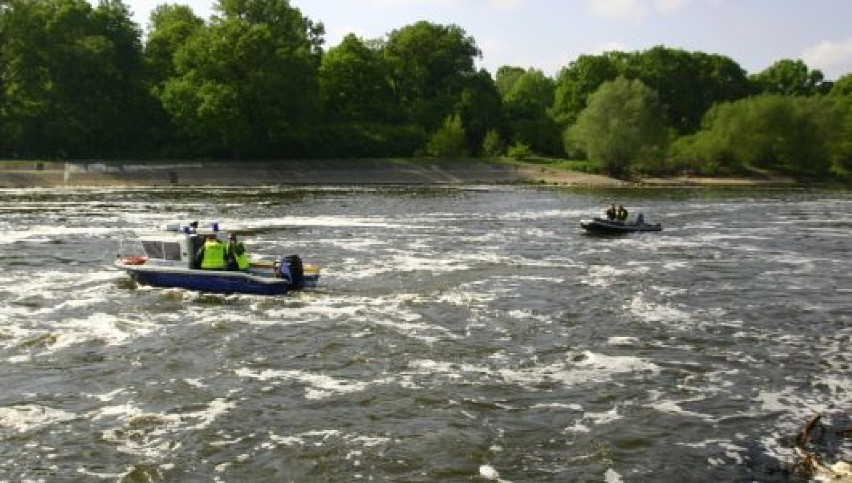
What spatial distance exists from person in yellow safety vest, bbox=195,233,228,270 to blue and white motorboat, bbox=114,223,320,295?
0.32 m

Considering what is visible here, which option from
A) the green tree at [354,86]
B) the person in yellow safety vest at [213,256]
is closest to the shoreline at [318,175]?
the green tree at [354,86]

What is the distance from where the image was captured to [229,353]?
2552cm

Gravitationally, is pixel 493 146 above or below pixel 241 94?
below

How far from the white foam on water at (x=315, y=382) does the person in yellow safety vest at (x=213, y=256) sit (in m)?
10.8

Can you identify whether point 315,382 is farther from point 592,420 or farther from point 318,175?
point 318,175

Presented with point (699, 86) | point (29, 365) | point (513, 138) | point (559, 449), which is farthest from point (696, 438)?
point (699, 86)

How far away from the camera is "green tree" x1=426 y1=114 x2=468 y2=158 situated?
12875cm

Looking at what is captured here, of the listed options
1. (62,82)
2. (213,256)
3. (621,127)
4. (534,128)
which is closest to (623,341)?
(213,256)

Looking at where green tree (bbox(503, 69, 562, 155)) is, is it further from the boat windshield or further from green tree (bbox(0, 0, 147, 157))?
the boat windshield

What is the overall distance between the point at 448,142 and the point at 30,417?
111405 millimetres

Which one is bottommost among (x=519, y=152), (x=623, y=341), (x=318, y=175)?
(x=623, y=341)

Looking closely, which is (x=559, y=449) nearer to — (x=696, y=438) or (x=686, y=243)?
(x=696, y=438)

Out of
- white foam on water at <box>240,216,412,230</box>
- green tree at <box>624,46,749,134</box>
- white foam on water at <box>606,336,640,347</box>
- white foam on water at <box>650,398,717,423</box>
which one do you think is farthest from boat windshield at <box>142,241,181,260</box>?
green tree at <box>624,46,749,134</box>

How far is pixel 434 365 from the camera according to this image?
24406 mm
